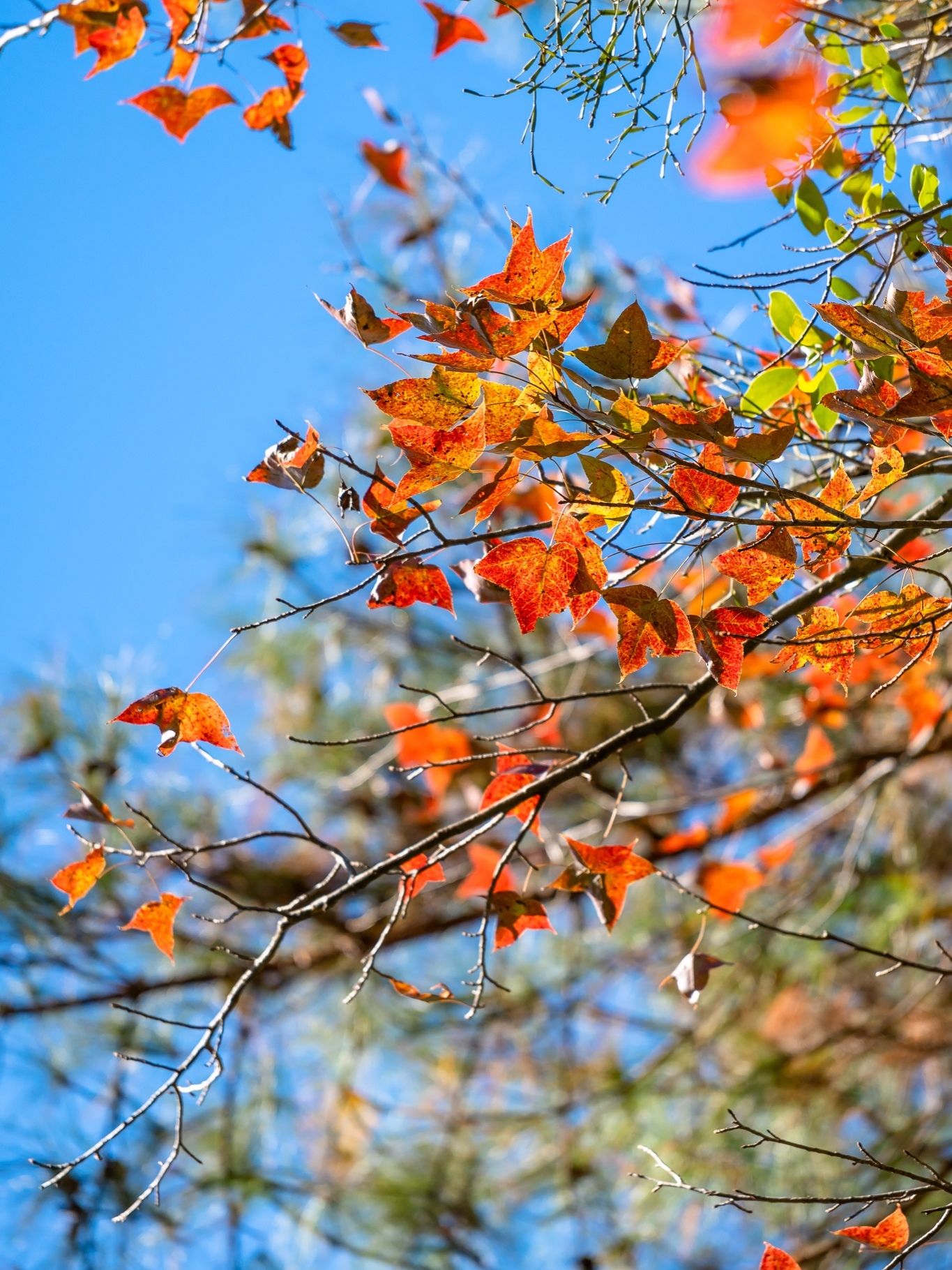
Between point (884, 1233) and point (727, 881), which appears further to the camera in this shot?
point (727, 881)

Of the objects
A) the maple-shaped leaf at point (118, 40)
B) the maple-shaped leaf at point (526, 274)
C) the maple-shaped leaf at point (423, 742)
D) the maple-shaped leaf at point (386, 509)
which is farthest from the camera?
the maple-shaped leaf at point (423, 742)

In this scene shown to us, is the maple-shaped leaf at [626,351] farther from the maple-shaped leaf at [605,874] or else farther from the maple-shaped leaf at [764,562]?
the maple-shaped leaf at [605,874]

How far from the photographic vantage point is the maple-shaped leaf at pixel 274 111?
3.23 feet

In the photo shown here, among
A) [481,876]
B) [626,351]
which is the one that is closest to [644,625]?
[626,351]

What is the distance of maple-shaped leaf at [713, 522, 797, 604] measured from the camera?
2.00ft

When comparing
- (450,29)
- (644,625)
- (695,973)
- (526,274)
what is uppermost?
(450,29)

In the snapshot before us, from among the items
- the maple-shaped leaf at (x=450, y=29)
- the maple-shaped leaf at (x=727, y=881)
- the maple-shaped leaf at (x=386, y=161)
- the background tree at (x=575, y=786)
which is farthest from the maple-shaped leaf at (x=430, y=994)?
the maple-shaped leaf at (x=386, y=161)

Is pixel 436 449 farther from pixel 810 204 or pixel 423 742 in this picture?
pixel 423 742

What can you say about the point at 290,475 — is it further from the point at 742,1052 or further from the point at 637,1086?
the point at 742,1052

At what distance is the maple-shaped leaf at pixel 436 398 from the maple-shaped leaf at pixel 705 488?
12 centimetres

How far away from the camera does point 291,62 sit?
0.97 metres

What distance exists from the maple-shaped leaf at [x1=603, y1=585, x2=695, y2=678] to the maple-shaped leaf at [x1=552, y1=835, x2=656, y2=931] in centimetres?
17

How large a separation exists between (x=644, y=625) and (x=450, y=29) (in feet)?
2.39

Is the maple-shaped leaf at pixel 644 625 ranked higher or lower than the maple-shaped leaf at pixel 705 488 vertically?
lower
